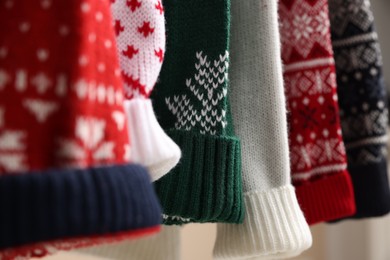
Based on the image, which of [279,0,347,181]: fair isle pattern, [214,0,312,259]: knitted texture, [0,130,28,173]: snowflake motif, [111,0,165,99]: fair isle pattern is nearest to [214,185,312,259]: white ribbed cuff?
[214,0,312,259]: knitted texture

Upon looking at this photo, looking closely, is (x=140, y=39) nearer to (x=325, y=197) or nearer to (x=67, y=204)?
(x=67, y=204)

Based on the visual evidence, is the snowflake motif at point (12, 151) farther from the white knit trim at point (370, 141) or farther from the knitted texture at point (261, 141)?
the white knit trim at point (370, 141)

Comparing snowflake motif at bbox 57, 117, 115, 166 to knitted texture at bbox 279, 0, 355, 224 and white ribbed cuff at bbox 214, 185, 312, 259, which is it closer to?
white ribbed cuff at bbox 214, 185, 312, 259

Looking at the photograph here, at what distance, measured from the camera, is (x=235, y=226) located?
63 cm

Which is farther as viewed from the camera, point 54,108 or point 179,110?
point 179,110

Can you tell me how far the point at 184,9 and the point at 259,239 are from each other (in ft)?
0.74

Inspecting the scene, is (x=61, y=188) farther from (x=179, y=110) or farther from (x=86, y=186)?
(x=179, y=110)

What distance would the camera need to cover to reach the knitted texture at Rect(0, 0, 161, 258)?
320 millimetres

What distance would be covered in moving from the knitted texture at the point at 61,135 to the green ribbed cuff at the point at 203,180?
0.19 meters

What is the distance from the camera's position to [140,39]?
1.48 feet

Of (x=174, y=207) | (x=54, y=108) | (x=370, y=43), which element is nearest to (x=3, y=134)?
(x=54, y=108)

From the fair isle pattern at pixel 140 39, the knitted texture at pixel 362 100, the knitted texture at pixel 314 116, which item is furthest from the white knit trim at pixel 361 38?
the fair isle pattern at pixel 140 39

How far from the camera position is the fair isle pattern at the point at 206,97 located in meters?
0.56

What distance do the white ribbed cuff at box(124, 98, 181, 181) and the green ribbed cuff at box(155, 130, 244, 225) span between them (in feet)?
0.41
